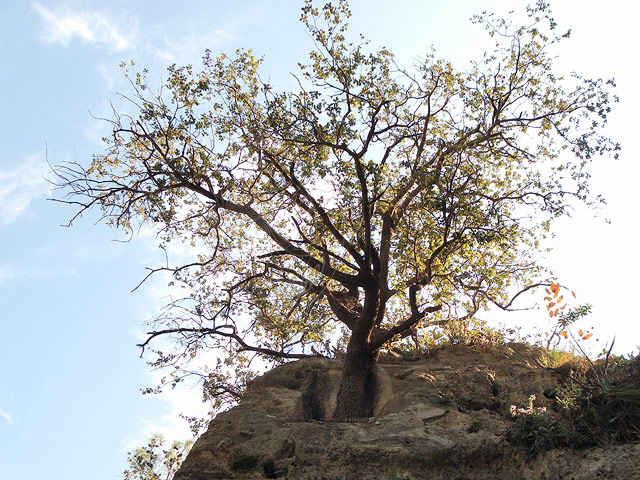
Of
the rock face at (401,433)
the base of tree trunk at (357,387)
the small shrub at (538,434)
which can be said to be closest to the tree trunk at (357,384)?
the base of tree trunk at (357,387)

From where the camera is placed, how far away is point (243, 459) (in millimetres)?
10117

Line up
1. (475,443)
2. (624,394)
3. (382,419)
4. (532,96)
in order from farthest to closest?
1. (532,96)
2. (382,419)
3. (475,443)
4. (624,394)

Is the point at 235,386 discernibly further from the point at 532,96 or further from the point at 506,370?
the point at 532,96

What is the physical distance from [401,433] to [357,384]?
2.41 meters

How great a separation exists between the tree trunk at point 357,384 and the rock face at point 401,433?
0.73 ft

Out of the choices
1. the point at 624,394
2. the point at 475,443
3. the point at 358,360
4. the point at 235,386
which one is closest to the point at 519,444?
the point at 475,443

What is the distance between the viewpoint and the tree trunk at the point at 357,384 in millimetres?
12086

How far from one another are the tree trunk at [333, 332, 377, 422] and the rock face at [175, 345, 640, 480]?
8.7 inches

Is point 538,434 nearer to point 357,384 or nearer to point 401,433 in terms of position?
point 401,433

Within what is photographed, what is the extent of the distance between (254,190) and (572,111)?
840 cm

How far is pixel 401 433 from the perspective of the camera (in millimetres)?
10281

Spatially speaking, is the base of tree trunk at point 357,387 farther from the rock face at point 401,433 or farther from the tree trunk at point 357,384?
the rock face at point 401,433

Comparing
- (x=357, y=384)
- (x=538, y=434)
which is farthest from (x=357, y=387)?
(x=538, y=434)

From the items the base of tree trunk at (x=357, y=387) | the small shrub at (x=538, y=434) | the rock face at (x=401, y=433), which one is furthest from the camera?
the base of tree trunk at (x=357, y=387)
